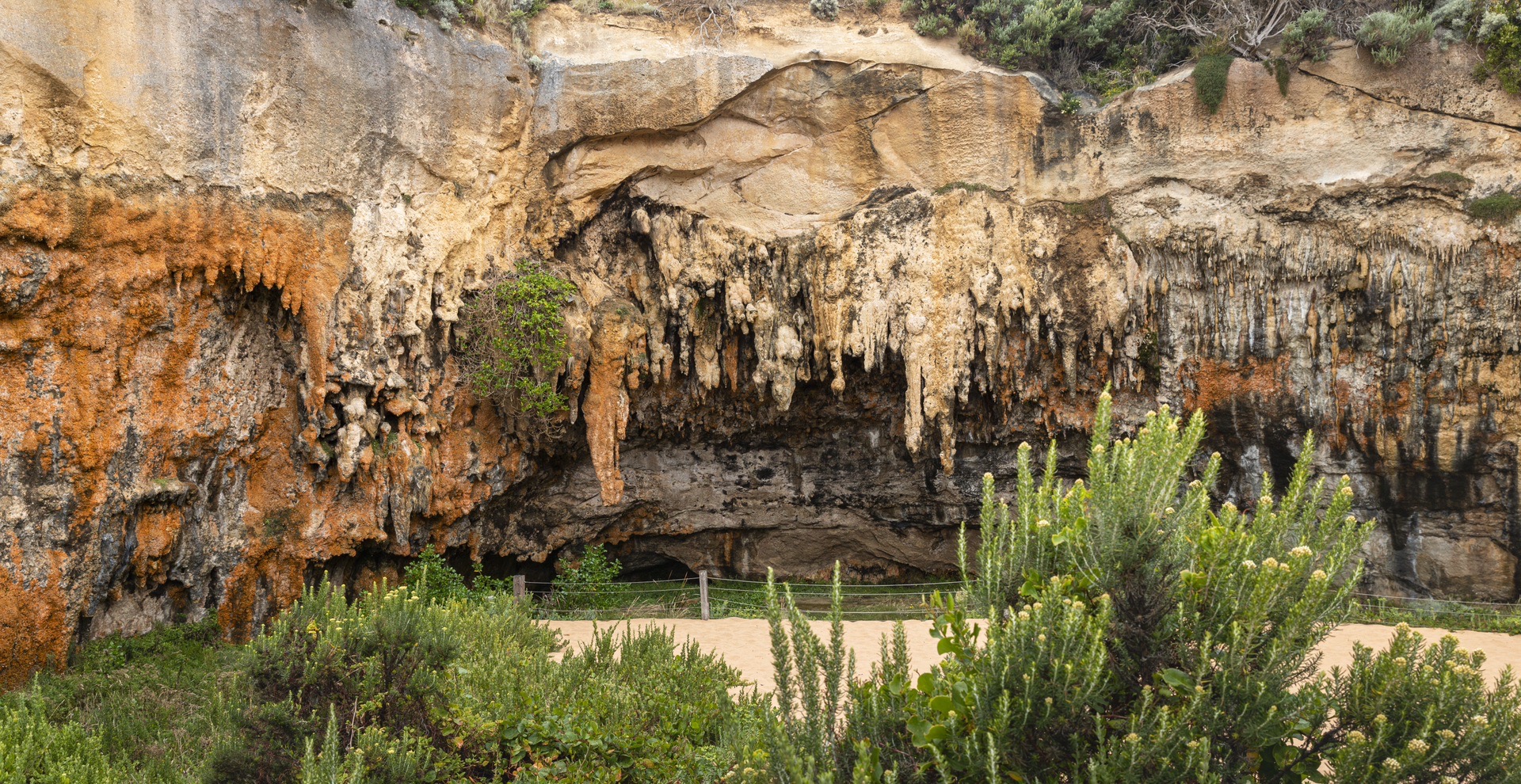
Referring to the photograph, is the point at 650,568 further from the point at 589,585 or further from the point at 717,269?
the point at 717,269

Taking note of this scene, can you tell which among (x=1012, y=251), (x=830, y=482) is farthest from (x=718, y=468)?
(x=1012, y=251)

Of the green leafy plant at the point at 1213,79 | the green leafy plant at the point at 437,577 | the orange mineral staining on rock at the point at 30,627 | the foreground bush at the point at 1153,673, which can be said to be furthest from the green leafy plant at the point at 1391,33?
the orange mineral staining on rock at the point at 30,627

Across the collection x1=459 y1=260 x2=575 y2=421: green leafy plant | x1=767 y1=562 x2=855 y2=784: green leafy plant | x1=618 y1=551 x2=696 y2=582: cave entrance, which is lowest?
x1=618 y1=551 x2=696 y2=582: cave entrance

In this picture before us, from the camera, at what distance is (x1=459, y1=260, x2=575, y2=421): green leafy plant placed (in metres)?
12.6

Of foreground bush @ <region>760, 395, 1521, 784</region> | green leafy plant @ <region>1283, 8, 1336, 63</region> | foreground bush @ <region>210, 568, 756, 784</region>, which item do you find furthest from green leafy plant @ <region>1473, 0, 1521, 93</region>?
foreground bush @ <region>210, 568, 756, 784</region>

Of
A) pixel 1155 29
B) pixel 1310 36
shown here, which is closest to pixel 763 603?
pixel 1155 29

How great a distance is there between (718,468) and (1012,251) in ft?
20.8

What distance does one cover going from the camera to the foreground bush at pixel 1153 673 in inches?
136

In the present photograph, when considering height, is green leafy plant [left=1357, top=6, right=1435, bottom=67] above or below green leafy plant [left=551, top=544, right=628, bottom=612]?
above

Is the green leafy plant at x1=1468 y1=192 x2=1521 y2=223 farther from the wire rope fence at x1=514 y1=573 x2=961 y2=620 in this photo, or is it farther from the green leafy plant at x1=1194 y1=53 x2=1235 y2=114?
the wire rope fence at x1=514 y1=573 x2=961 y2=620

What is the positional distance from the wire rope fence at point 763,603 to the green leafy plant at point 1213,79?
7026mm

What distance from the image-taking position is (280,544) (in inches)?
445

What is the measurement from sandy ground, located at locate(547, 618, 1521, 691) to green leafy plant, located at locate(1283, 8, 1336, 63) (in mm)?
7648

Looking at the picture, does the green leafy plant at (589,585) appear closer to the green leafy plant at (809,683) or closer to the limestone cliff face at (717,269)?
the limestone cliff face at (717,269)
